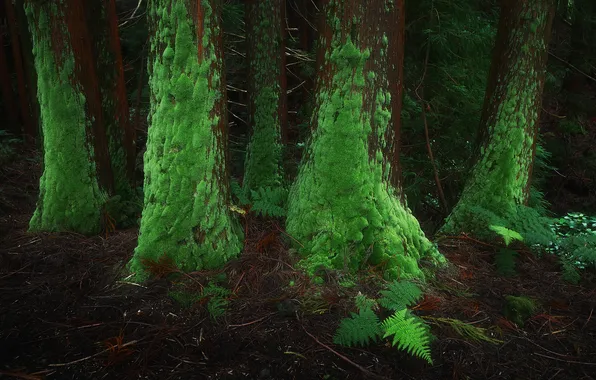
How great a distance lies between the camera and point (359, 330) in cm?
280

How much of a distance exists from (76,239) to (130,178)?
1384 mm

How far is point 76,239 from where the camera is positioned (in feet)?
15.3

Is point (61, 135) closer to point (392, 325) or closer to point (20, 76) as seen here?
point (392, 325)

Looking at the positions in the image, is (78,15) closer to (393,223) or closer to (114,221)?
(114,221)

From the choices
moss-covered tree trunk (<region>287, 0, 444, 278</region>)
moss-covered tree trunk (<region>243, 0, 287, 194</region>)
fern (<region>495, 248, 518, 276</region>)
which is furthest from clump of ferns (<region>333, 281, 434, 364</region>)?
moss-covered tree trunk (<region>243, 0, 287, 194</region>)

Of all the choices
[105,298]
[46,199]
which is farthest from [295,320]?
[46,199]

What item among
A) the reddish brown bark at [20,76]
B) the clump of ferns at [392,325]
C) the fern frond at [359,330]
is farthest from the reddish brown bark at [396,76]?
the reddish brown bark at [20,76]

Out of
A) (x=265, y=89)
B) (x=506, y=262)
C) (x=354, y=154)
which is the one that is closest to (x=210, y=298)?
(x=354, y=154)

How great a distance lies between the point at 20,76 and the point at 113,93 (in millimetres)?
8091

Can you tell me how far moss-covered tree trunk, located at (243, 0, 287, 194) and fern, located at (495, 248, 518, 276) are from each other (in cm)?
319

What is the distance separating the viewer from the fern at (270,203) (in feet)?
13.7

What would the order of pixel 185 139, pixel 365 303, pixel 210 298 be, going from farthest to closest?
pixel 185 139
pixel 210 298
pixel 365 303

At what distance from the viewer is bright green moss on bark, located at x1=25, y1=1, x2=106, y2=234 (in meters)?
4.70

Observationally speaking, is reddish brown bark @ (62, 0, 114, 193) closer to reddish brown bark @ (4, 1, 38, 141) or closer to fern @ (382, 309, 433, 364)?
fern @ (382, 309, 433, 364)
